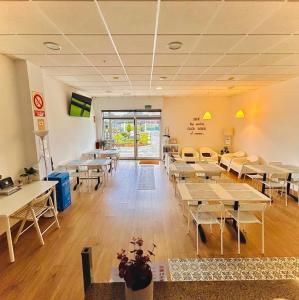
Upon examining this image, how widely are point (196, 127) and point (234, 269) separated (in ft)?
23.7

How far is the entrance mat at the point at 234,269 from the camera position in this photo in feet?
7.70

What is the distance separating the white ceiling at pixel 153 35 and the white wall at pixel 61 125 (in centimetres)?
88

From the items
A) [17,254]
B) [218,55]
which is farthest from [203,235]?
[218,55]

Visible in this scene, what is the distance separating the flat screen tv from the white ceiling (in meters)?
1.83

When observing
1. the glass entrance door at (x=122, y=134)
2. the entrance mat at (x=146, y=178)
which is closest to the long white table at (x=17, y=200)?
the entrance mat at (x=146, y=178)

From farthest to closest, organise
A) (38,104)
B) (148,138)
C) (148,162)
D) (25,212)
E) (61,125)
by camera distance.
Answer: (148,138) < (148,162) < (61,125) < (38,104) < (25,212)

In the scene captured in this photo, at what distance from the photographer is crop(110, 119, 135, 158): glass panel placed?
949 centimetres

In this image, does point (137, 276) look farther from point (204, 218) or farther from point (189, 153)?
point (189, 153)

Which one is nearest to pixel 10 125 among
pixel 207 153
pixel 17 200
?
pixel 17 200

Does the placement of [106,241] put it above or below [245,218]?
below

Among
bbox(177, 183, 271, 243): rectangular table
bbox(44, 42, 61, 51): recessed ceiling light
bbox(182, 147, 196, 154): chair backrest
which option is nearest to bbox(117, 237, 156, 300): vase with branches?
bbox(177, 183, 271, 243): rectangular table

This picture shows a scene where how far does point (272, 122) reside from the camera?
19.7 feet

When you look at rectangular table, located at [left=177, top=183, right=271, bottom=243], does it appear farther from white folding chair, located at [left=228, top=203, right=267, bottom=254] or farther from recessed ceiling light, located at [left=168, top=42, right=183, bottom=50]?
recessed ceiling light, located at [left=168, top=42, right=183, bottom=50]

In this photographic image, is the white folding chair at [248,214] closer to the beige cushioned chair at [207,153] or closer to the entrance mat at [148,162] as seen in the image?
the beige cushioned chair at [207,153]
